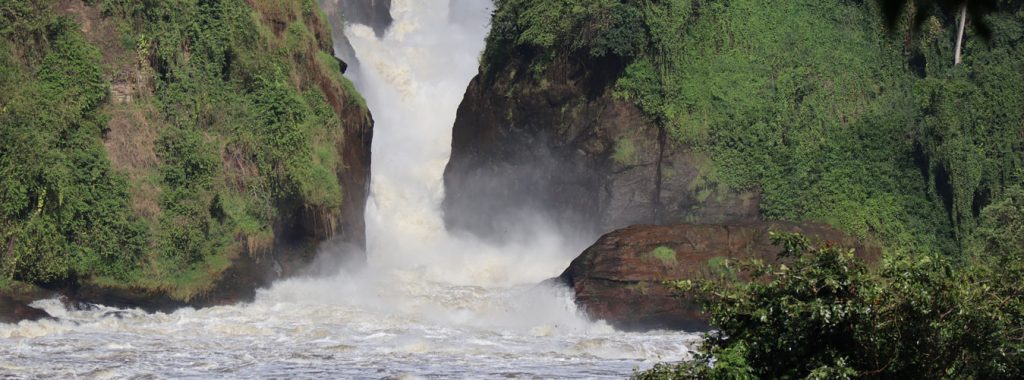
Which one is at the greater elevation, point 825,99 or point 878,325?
point 825,99

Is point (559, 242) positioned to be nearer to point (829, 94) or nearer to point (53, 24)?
point (829, 94)

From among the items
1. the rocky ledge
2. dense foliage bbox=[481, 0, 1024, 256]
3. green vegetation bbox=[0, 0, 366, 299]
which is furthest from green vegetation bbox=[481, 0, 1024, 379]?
green vegetation bbox=[0, 0, 366, 299]

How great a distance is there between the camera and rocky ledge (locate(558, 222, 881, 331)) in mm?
28078

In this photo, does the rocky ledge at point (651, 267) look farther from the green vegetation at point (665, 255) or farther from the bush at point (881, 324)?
the bush at point (881, 324)

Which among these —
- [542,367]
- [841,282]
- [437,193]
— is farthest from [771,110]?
[841,282]

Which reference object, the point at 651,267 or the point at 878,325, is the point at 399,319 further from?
the point at 878,325

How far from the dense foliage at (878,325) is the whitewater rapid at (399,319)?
5329 mm

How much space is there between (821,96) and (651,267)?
9.38 m

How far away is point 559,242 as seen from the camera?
3581 centimetres

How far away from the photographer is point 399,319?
26.1m

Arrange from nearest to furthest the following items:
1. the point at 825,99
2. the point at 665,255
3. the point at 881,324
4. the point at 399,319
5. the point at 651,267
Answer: the point at 881,324
the point at 399,319
the point at 651,267
the point at 665,255
the point at 825,99

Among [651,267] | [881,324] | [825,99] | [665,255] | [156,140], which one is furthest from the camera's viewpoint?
[825,99]

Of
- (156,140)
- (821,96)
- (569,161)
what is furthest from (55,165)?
(821,96)

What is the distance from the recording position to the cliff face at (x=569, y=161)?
33.8 metres
